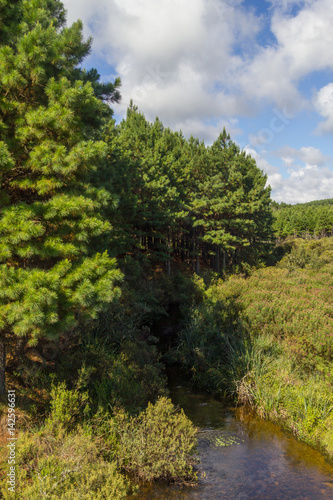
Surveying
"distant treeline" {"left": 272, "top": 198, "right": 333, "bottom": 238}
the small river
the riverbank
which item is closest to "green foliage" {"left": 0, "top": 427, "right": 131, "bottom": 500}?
the small river

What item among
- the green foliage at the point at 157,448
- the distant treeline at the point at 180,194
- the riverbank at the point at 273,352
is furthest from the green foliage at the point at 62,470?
the distant treeline at the point at 180,194

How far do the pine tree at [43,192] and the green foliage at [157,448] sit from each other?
2869mm

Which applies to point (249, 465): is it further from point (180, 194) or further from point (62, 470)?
point (180, 194)

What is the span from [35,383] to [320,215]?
79.6 meters

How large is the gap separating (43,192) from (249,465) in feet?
25.6

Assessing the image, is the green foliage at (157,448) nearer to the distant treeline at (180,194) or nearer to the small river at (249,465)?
the small river at (249,465)

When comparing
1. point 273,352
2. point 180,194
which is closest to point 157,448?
point 273,352

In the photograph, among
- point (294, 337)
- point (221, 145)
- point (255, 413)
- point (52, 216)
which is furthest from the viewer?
point (221, 145)

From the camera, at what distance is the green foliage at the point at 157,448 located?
6.38 m

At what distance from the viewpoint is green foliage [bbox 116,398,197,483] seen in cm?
638

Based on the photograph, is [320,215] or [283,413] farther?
[320,215]

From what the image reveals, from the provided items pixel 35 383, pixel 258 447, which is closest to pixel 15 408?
pixel 35 383

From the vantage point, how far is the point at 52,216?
580 centimetres

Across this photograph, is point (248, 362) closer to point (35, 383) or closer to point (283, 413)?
point (283, 413)
